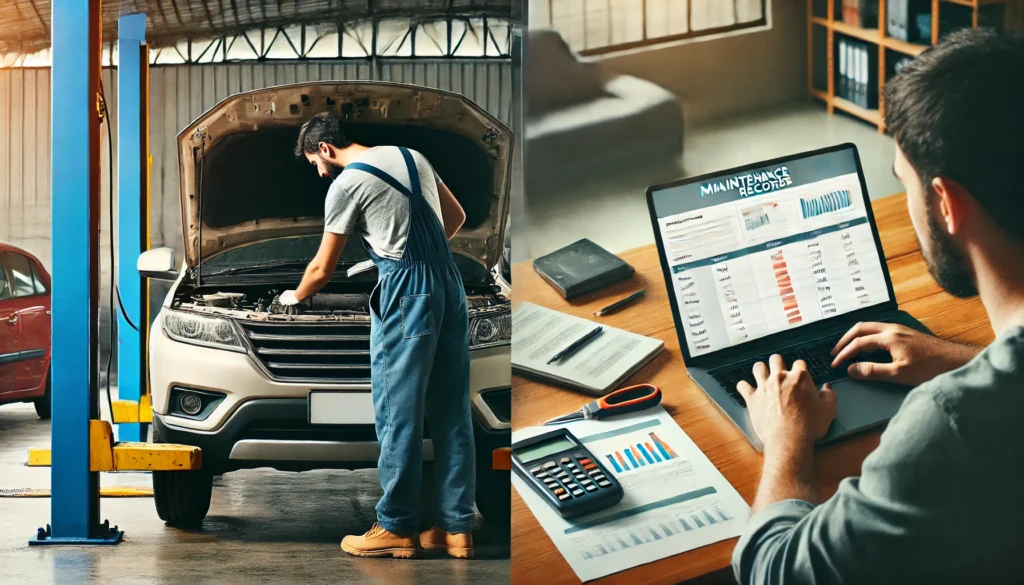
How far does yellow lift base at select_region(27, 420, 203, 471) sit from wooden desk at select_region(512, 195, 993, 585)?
83.3 inches

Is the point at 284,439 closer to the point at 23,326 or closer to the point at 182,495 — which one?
the point at 182,495

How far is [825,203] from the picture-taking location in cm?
207

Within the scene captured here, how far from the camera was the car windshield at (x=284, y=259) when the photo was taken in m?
4.06

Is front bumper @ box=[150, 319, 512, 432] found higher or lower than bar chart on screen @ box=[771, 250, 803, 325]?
lower

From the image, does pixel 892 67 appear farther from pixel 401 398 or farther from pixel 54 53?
pixel 54 53

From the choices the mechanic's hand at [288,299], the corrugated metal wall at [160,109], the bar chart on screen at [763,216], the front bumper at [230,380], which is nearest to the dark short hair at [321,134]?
the mechanic's hand at [288,299]

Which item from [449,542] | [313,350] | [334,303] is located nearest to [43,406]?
[334,303]

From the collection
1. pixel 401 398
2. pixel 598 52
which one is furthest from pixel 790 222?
pixel 401 398

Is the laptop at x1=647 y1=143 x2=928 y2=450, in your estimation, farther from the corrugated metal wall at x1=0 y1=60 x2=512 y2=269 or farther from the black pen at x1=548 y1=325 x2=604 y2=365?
the corrugated metal wall at x1=0 y1=60 x2=512 y2=269

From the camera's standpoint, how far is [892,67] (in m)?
2.05

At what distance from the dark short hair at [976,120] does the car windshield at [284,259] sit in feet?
7.42

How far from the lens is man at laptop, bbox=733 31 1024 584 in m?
1.92

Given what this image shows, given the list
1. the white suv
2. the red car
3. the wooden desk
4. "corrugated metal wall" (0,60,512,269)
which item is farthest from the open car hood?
"corrugated metal wall" (0,60,512,269)

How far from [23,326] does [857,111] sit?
4.83 m
